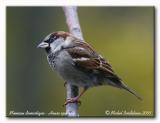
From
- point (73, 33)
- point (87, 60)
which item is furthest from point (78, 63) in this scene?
point (73, 33)

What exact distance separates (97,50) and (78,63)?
0.13 metres

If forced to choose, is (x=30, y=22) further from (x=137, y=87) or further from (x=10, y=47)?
(x=137, y=87)

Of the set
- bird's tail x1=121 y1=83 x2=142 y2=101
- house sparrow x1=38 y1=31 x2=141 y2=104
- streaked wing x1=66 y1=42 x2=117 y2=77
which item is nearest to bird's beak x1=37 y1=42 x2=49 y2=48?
house sparrow x1=38 y1=31 x2=141 y2=104

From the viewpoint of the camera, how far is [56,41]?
19.0ft

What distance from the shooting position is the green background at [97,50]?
581cm

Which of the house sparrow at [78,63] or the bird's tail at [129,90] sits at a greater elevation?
the house sparrow at [78,63]

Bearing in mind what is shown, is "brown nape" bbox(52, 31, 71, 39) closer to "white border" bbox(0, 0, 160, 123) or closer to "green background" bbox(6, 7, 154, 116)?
"green background" bbox(6, 7, 154, 116)

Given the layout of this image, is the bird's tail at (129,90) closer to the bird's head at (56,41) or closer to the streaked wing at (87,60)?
the streaked wing at (87,60)

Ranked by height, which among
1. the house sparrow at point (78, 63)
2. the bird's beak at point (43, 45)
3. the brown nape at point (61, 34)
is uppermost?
the brown nape at point (61, 34)

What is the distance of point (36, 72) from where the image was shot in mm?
5852
